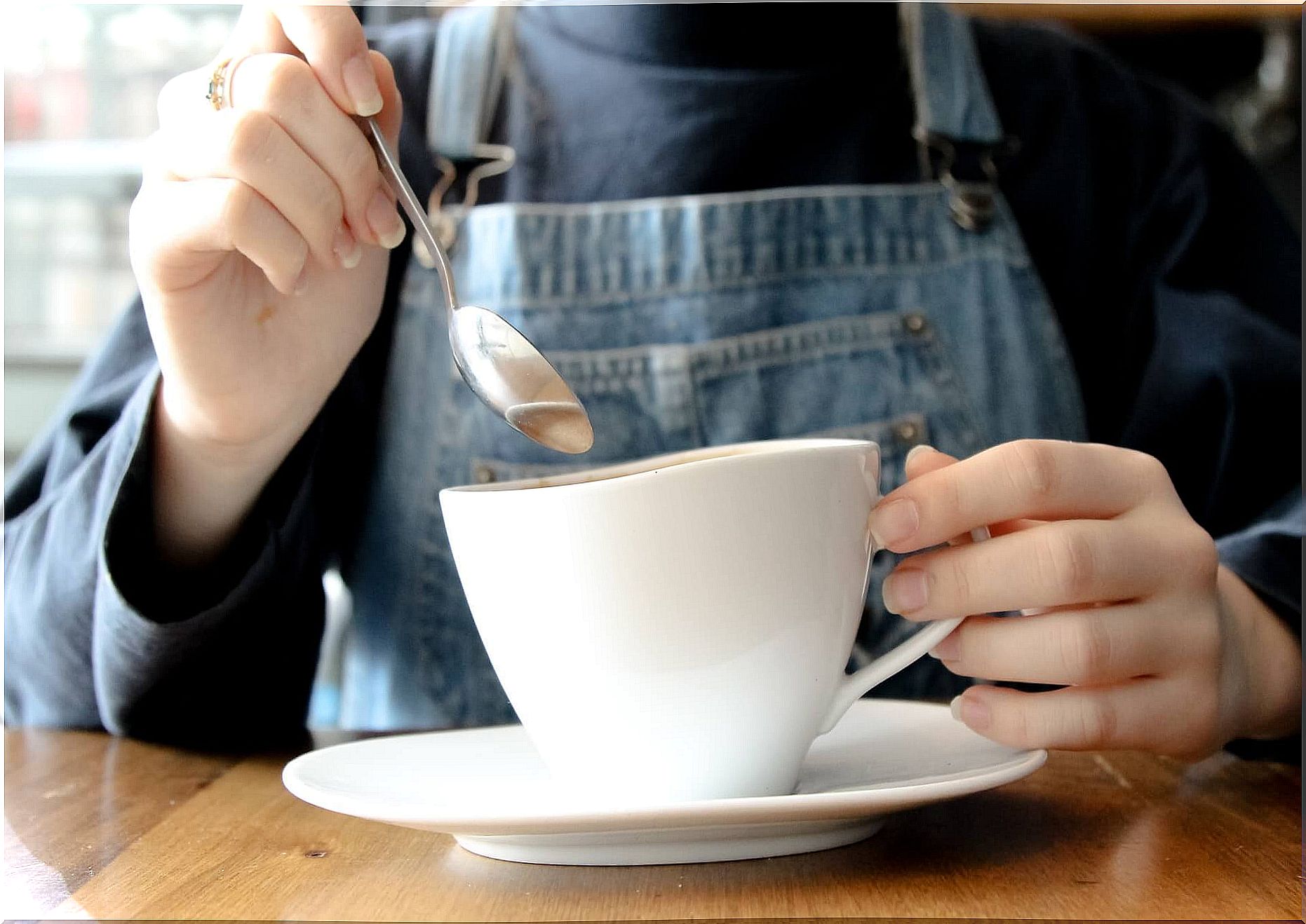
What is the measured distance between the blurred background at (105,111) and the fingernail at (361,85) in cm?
123

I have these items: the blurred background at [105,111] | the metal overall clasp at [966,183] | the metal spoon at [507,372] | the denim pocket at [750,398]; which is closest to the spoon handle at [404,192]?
the metal spoon at [507,372]

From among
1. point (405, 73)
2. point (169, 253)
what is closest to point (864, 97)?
point (405, 73)

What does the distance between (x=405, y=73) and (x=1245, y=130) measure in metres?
1.32

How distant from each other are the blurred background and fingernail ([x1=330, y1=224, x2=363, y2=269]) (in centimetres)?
122

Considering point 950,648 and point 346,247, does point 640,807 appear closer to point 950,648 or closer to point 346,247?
point 950,648

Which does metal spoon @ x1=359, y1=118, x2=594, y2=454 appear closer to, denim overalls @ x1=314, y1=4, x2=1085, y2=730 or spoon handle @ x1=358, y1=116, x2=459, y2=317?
spoon handle @ x1=358, y1=116, x2=459, y2=317

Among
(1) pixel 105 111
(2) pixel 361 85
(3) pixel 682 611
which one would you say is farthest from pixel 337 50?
(1) pixel 105 111

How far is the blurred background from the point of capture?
1604 mm

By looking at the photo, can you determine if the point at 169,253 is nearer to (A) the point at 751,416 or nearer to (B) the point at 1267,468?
(A) the point at 751,416

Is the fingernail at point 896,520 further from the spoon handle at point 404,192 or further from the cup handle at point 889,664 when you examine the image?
the spoon handle at point 404,192

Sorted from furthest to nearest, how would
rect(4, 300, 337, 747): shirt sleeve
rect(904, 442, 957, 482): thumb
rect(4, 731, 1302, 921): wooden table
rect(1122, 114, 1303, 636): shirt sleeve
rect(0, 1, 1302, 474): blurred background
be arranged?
1. rect(0, 1, 1302, 474): blurred background
2. rect(1122, 114, 1303, 636): shirt sleeve
3. rect(4, 300, 337, 747): shirt sleeve
4. rect(904, 442, 957, 482): thumb
5. rect(4, 731, 1302, 921): wooden table

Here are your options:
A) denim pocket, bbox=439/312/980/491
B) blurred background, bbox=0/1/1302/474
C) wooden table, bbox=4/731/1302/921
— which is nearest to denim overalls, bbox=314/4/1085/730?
denim pocket, bbox=439/312/980/491

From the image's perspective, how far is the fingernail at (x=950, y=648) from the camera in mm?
420

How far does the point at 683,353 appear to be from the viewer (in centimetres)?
69
